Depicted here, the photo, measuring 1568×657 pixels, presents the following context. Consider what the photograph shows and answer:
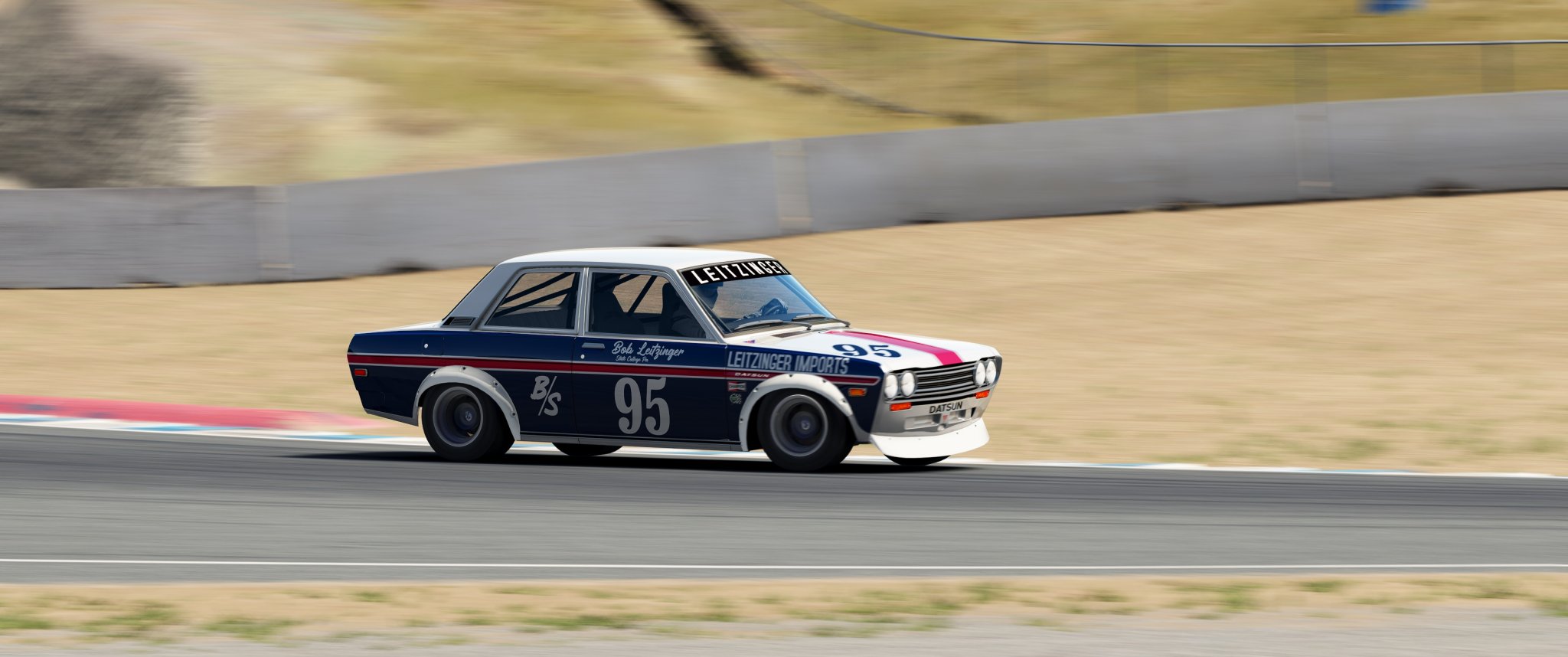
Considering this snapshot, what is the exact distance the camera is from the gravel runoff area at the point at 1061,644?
5711mm

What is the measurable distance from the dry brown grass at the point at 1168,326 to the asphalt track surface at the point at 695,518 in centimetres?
144

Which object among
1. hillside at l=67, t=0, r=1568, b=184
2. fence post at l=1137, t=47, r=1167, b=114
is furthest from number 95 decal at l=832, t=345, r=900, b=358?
fence post at l=1137, t=47, r=1167, b=114

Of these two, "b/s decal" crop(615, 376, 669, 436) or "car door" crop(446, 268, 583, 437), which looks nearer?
"b/s decal" crop(615, 376, 669, 436)

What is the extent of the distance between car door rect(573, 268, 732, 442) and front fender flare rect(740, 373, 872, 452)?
0.39 feet

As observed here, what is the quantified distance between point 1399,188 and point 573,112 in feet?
40.4

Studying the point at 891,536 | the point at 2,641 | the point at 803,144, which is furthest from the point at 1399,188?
the point at 2,641

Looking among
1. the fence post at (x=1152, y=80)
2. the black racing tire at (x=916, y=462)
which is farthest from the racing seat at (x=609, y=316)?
the fence post at (x=1152, y=80)

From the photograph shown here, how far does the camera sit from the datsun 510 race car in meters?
9.34

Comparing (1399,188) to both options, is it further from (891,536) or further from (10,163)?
(10,163)

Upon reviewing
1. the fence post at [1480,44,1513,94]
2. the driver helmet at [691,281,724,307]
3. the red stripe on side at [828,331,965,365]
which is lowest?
the red stripe on side at [828,331,965,365]

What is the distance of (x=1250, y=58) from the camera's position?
2412 centimetres

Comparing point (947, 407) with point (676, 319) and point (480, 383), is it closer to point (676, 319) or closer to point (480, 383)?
point (676, 319)

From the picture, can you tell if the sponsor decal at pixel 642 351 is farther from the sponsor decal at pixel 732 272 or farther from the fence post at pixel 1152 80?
the fence post at pixel 1152 80

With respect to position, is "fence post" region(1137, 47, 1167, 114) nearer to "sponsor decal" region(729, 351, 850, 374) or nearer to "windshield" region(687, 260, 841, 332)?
"windshield" region(687, 260, 841, 332)
